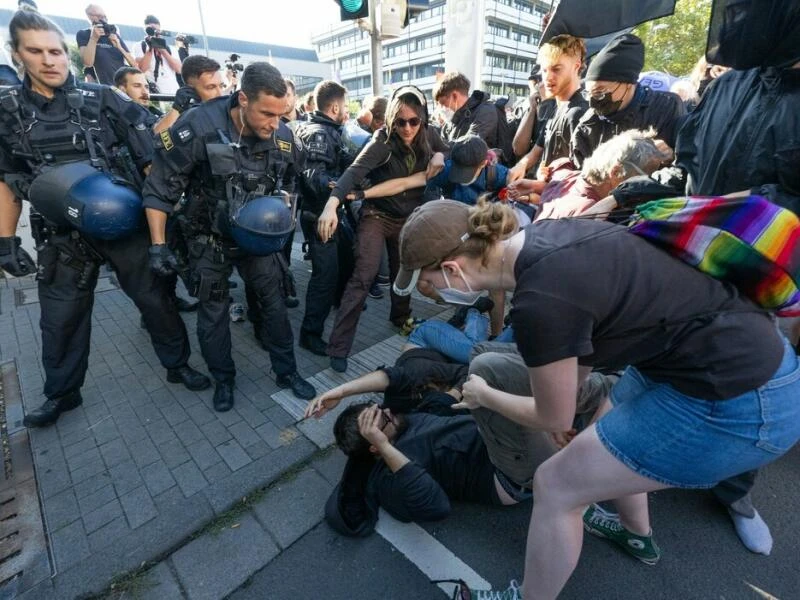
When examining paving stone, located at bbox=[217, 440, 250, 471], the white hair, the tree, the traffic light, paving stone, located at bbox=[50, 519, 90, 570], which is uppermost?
the tree

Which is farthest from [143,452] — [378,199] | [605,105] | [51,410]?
[605,105]

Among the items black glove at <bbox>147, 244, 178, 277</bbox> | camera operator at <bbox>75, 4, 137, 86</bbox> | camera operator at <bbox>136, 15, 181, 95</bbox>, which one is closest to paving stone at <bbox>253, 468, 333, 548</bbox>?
black glove at <bbox>147, 244, 178, 277</bbox>

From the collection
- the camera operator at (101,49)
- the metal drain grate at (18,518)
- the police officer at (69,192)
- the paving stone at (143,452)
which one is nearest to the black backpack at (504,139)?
the police officer at (69,192)

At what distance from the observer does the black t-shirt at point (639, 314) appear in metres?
1.01

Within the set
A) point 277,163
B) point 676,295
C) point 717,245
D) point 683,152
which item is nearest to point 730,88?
point 683,152

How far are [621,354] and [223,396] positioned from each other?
8.29ft

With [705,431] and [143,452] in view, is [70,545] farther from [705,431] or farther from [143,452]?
[705,431]

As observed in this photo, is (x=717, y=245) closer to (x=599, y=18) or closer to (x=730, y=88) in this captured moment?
(x=730, y=88)

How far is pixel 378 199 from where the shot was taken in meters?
3.30

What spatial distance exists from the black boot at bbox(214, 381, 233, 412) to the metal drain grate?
98cm

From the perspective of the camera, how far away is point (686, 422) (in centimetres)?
111

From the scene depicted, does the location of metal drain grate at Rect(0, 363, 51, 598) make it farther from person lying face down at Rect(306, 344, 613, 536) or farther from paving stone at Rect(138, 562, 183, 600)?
person lying face down at Rect(306, 344, 613, 536)

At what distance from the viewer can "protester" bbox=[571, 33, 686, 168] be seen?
2566 millimetres

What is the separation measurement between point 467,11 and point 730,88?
4.90 metres
